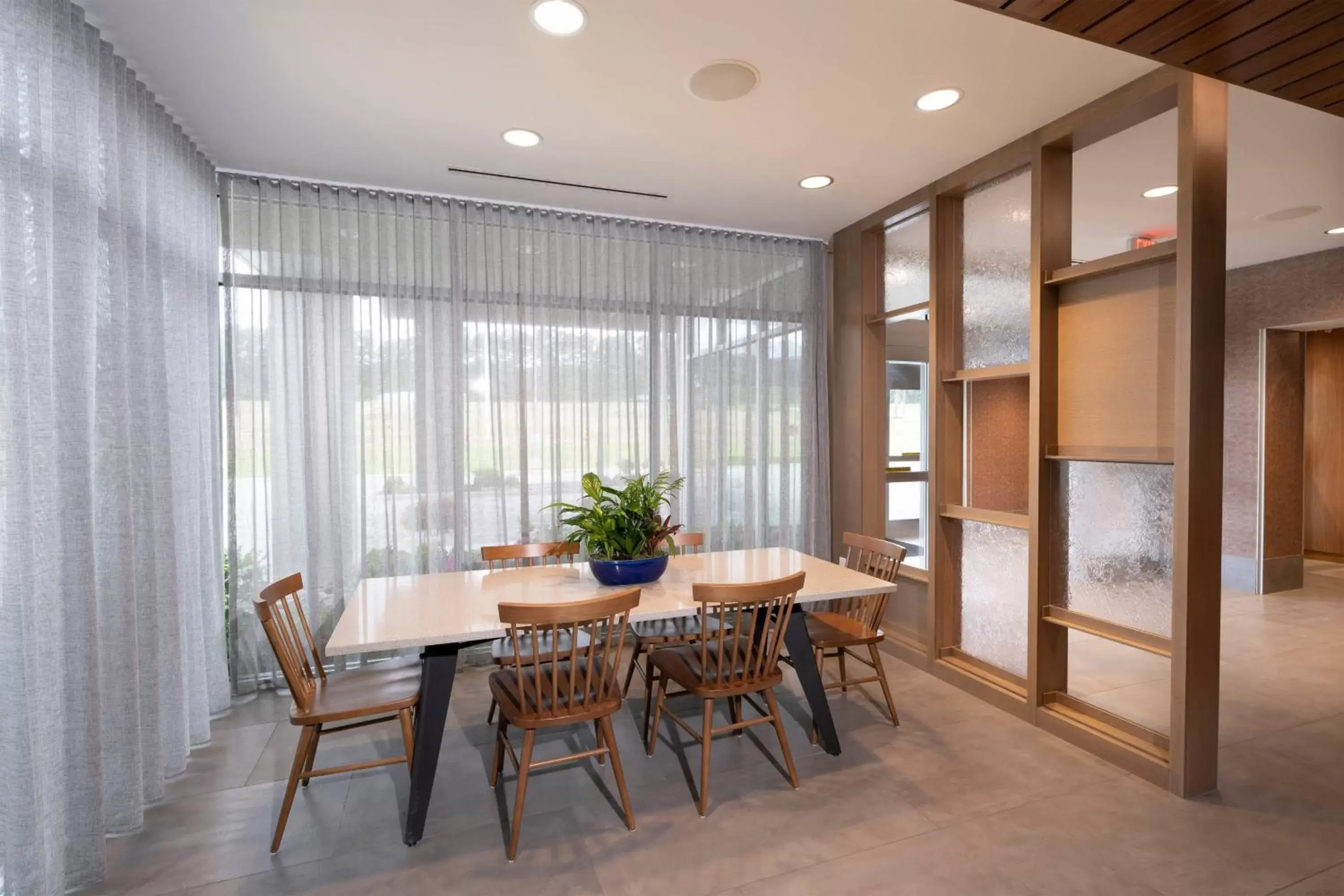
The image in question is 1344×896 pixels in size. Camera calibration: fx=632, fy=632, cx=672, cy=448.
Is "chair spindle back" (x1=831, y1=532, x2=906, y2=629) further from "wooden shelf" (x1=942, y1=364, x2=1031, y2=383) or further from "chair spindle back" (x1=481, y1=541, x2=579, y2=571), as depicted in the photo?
"chair spindle back" (x1=481, y1=541, x2=579, y2=571)

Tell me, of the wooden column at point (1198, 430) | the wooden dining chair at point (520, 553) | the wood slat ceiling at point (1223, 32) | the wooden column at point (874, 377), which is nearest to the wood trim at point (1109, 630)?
the wooden column at point (1198, 430)

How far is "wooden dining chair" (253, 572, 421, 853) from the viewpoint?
7.09 feet

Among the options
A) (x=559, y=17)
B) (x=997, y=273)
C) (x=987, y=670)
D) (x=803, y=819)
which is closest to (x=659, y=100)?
(x=559, y=17)

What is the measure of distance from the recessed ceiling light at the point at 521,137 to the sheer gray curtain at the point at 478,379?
36.6 inches

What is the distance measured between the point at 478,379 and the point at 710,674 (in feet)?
7.69

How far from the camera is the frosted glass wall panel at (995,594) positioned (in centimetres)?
328

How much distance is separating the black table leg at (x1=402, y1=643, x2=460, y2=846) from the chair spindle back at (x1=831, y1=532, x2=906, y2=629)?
1666 mm

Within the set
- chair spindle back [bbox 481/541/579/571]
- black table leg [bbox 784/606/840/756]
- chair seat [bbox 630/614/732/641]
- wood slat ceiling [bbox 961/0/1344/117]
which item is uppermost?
wood slat ceiling [bbox 961/0/1344/117]

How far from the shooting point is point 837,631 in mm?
3076

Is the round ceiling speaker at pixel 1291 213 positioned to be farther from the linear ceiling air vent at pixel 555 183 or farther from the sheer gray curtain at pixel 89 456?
the sheer gray curtain at pixel 89 456

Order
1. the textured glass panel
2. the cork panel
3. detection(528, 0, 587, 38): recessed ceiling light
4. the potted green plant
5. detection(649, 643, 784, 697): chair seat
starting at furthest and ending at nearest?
the cork panel, the potted green plant, the textured glass panel, detection(649, 643, 784, 697): chair seat, detection(528, 0, 587, 38): recessed ceiling light

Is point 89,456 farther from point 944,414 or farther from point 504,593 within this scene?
point 944,414

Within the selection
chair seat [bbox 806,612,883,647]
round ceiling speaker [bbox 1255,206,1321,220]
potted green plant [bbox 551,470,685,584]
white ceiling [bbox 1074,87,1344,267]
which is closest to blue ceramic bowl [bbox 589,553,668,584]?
potted green plant [bbox 551,470,685,584]

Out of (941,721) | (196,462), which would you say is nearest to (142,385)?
(196,462)
